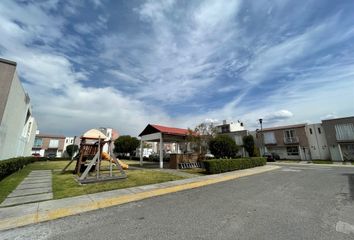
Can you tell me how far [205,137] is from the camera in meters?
18.3

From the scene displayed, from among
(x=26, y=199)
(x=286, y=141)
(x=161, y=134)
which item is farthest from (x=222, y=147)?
(x=286, y=141)

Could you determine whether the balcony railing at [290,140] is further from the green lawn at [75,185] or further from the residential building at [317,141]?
the green lawn at [75,185]

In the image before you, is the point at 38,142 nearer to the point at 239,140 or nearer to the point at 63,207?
the point at 239,140

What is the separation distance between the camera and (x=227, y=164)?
13805 millimetres

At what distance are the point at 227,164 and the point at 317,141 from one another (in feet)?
87.7

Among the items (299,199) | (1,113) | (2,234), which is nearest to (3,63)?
(1,113)

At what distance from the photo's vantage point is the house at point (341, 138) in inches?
1035

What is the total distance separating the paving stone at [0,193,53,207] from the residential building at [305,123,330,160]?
38.2 meters

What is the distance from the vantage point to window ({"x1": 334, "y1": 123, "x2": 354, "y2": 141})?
2613 cm

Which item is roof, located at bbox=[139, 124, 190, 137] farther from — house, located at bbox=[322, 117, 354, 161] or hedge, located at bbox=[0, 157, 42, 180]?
house, located at bbox=[322, 117, 354, 161]

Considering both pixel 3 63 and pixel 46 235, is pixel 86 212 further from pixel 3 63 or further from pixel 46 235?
pixel 3 63

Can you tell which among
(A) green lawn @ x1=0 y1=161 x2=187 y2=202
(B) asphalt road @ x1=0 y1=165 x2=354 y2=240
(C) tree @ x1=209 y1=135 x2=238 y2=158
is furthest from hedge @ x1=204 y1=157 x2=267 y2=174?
(B) asphalt road @ x1=0 y1=165 x2=354 y2=240

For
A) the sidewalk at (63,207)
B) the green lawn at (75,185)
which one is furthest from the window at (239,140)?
the sidewalk at (63,207)

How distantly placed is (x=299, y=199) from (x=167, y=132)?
40.2 feet
